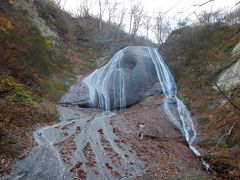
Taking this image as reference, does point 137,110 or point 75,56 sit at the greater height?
point 75,56

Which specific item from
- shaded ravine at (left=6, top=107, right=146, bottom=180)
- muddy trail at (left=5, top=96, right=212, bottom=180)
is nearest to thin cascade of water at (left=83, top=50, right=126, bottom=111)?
muddy trail at (left=5, top=96, right=212, bottom=180)

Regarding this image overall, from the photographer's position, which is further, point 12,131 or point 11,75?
point 11,75

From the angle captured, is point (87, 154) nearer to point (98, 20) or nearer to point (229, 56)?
point (229, 56)

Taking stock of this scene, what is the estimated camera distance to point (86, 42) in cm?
4000

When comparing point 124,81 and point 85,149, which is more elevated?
point 124,81

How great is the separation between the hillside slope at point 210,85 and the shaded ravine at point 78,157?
411 cm

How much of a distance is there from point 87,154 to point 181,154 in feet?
14.9

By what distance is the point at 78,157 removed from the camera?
12266mm

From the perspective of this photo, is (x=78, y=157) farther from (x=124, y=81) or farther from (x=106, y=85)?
(x=124, y=81)

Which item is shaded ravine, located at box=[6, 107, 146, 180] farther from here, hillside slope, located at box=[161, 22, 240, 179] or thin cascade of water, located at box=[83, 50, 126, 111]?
thin cascade of water, located at box=[83, 50, 126, 111]

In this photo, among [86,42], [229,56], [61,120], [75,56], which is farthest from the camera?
[86,42]

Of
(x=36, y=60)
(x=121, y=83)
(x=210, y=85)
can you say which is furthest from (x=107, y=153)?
(x=121, y=83)

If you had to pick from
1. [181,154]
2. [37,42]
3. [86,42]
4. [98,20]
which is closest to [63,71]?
[37,42]

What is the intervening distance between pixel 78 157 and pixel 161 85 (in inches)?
614
